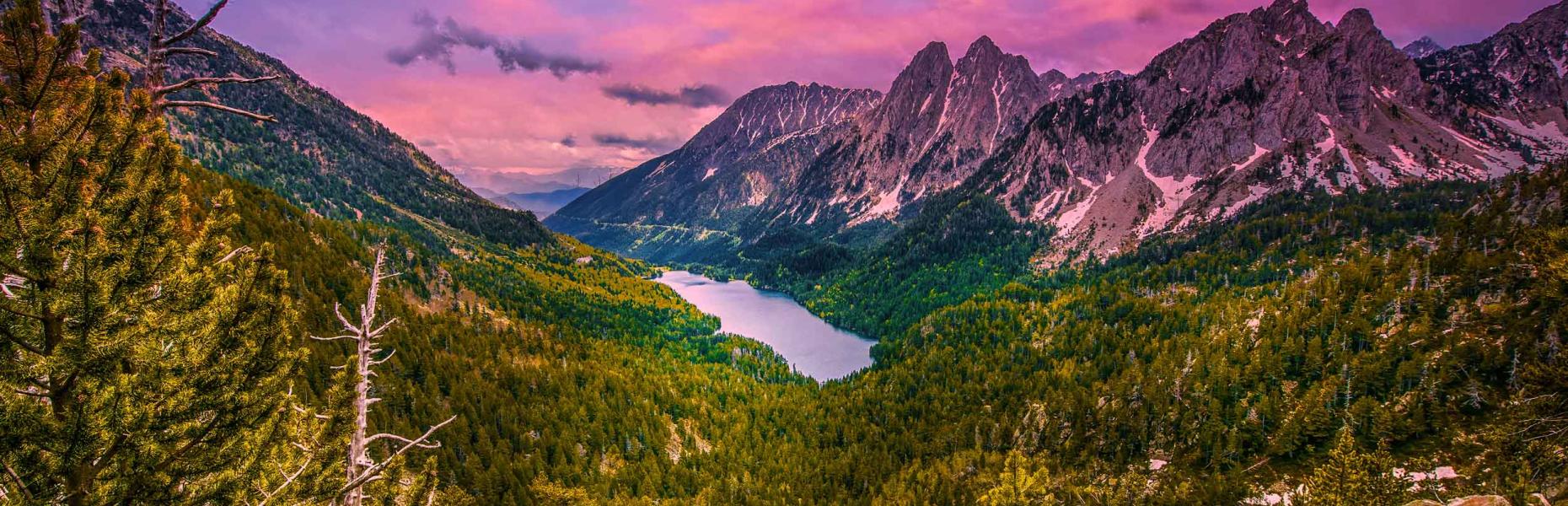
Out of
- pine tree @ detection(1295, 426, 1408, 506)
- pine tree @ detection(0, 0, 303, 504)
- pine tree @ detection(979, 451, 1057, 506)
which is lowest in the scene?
pine tree @ detection(979, 451, 1057, 506)

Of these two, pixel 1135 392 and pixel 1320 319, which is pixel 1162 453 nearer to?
pixel 1135 392

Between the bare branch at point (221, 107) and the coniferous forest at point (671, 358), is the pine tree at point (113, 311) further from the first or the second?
the bare branch at point (221, 107)

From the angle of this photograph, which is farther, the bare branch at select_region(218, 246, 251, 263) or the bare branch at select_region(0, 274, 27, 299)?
the bare branch at select_region(218, 246, 251, 263)

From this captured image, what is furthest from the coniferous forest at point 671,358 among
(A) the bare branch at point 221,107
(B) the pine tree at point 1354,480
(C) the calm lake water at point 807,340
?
(C) the calm lake water at point 807,340

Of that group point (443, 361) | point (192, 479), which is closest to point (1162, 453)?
point (192, 479)

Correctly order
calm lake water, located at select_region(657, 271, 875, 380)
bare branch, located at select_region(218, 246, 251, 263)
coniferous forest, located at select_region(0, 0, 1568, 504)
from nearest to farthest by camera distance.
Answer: coniferous forest, located at select_region(0, 0, 1568, 504)
bare branch, located at select_region(218, 246, 251, 263)
calm lake water, located at select_region(657, 271, 875, 380)

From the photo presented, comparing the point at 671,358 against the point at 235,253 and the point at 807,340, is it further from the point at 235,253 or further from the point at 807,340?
the point at 235,253

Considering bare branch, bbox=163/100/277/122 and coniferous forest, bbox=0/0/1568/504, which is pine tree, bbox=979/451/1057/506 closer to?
coniferous forest, bbox=0/0/1568/504

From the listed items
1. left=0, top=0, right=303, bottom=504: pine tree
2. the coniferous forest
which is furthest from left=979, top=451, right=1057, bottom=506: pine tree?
left=0, top=0, right=303, bottom=504: pine tree
